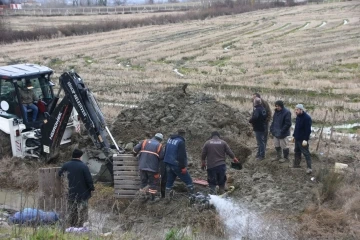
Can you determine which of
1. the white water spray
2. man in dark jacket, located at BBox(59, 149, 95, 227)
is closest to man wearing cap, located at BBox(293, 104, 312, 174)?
the white water spray

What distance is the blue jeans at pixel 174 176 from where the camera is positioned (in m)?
10.9

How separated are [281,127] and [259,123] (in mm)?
550

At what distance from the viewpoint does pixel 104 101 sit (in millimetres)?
22078

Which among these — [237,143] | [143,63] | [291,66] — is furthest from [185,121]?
[143,63]

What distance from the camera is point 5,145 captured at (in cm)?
1351

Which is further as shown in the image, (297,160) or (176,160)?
(297,160)

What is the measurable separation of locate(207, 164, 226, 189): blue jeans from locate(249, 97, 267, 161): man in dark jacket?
1.83 metres

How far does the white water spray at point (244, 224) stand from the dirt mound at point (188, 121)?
9.65ft

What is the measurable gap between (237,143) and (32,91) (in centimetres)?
539

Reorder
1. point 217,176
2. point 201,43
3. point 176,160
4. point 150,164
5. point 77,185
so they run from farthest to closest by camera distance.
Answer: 1. point 201,43
2. point 217,176
3. point 150,164
4. point 176,160
5. point 77,185

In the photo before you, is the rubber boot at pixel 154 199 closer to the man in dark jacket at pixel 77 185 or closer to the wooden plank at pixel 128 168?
the wooden plank at pixel 128 168

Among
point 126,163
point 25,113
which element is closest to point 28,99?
point 25,113

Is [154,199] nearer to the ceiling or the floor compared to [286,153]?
nearer to the floor

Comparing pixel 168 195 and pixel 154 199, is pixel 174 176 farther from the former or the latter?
pixel 154 199
